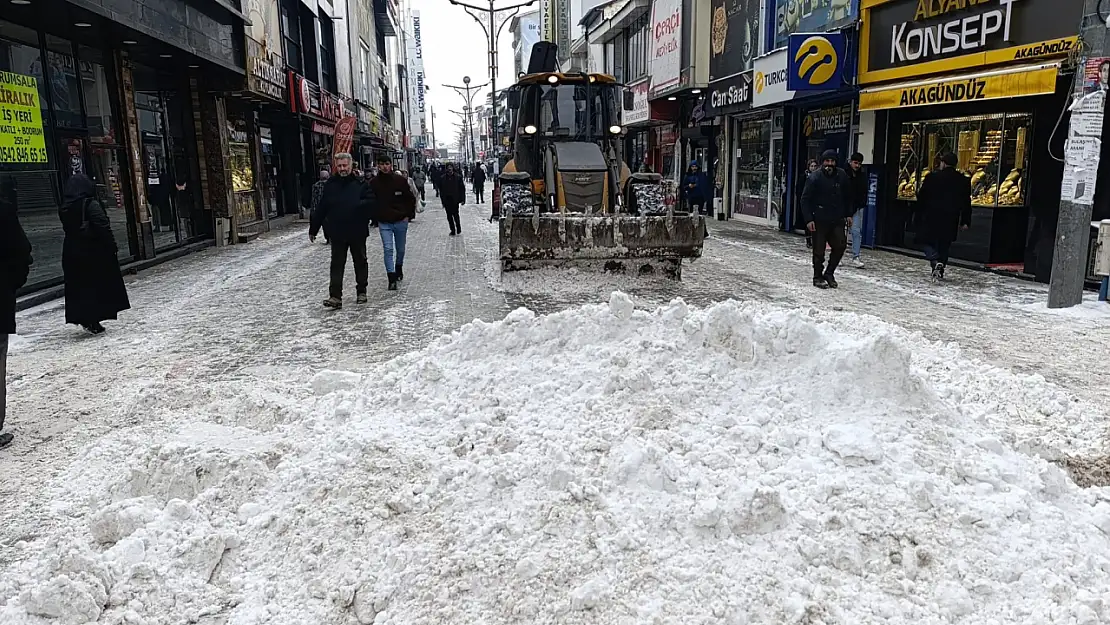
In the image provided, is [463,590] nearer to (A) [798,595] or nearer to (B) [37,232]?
(A) [798,595]

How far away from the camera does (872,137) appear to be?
46.4 feet

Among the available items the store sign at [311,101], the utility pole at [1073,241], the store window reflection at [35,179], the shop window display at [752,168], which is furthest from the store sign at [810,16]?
the store window reflection at [35,179]

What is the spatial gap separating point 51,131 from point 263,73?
7.65m

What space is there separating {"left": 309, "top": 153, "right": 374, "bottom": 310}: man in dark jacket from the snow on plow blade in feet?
6.56

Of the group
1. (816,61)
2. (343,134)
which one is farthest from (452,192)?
(816,61)

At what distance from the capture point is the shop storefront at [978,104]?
10070 mm

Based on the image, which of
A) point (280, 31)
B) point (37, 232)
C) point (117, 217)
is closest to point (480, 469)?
point (37, 232)

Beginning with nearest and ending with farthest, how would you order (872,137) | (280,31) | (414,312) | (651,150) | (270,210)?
(414,312) → (872,137) → (280,31) → (270,210) → (651,150)

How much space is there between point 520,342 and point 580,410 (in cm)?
130

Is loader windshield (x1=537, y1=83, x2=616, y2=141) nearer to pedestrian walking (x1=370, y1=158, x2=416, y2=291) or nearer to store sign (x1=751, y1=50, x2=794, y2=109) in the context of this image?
pedestrian walking (x1=370, y1=158, x2=416, y2=291)

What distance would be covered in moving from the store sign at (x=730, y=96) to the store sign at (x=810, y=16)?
1642 millimetres

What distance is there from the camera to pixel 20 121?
9516 mm

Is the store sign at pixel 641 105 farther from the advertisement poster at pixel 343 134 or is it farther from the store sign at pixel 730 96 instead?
the advertisement poster at pixel 343 134

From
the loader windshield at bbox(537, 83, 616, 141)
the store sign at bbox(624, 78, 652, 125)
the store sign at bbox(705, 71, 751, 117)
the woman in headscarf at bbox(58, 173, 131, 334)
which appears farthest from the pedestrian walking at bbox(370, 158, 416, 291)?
the store sign at bbox(624, 78, 652, 125)
